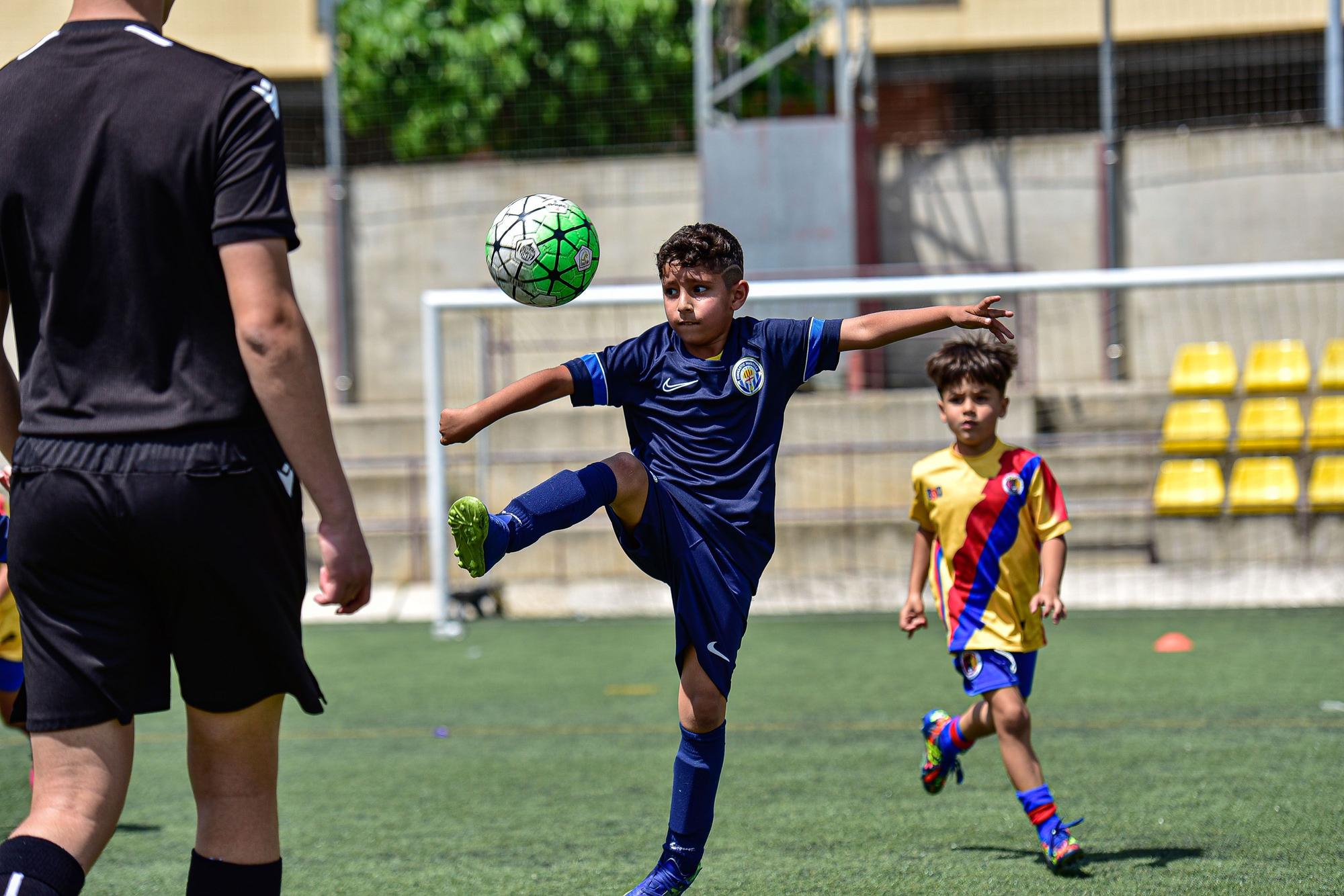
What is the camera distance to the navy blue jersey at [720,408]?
3.69 metres

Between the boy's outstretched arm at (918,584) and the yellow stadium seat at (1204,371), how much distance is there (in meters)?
7.96

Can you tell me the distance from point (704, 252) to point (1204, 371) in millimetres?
9595

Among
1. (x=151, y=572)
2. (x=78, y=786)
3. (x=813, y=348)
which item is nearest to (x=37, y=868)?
(x=78, y=786)

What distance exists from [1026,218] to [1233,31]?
348cm

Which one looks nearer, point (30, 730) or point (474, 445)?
point (30, 730)

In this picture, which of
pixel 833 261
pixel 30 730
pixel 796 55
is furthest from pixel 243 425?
pixel 796 55

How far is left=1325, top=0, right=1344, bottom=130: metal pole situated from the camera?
1407cm

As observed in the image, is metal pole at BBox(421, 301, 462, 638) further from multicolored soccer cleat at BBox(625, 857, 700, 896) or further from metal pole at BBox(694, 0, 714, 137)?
multicolored soccer cleat at BBox(625, 857, 700, 896)

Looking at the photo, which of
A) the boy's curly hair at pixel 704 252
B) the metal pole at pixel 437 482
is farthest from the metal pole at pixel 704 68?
the boy's curly hair at pixel 704 252

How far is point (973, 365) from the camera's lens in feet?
14.7

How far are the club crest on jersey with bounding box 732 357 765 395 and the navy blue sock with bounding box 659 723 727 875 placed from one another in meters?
0.85

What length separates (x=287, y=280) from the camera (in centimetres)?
231

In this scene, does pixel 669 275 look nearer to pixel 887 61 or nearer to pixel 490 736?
pixel 490 736

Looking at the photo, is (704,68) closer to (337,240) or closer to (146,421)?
(337,240)
